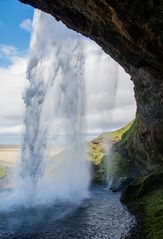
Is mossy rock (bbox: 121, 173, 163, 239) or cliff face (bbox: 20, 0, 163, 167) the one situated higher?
cliff face (bbox: 20, 0, 163, 167)

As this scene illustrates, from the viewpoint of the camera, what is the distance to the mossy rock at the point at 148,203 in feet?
112

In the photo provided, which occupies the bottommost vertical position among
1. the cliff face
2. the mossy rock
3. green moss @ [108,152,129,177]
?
green moss @ [108,152,129,177]

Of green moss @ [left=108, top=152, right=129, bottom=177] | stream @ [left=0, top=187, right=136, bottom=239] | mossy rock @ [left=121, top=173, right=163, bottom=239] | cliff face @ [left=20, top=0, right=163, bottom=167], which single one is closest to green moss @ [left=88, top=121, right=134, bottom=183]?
green moss @ [left=108, top=152, right=129, bottom=177]

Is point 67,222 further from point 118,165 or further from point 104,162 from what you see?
point 104,162

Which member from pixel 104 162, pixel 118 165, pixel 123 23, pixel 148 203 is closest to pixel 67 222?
pixel 148 203

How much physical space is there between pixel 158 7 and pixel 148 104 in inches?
1172

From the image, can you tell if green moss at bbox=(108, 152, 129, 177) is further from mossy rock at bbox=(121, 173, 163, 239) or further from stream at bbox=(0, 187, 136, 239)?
stream at bbox=(0, 187, 136, 239)

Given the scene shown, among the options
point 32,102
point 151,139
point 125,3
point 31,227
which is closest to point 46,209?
point 31,227

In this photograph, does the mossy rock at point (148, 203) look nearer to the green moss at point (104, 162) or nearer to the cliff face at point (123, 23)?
the cliff face at point (123, 23)

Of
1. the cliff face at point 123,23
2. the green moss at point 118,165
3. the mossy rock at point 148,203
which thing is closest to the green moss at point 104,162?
the green moss at point 118,165

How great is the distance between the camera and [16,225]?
39.4 m

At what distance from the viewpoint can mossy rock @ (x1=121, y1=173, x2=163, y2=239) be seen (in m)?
34.1

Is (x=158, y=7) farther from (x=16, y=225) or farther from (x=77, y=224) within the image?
(x=16, y=225)

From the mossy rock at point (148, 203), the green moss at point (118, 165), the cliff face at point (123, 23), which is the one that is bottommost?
the green moss at point (118, 165)
